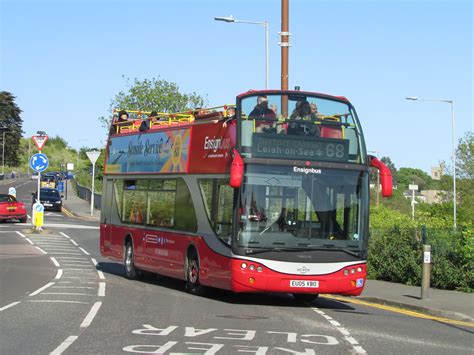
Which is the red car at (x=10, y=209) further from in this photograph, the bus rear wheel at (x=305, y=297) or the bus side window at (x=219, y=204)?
the bus rear wheel at (x=305, y=297)

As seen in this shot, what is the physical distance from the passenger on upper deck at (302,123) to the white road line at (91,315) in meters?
4.55

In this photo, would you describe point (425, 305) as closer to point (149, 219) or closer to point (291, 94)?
point (291, 94)

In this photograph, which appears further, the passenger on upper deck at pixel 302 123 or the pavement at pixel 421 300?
the passenger on upper deck at pixel 302 123

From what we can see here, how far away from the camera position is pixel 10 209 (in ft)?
147

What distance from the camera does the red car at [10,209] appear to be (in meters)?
44.7

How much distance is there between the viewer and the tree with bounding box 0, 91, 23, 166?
528 ft

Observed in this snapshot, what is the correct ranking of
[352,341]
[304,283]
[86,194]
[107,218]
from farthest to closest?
1. [86,194]
2. [107,218]
3. [304,283]
4. [352,341]

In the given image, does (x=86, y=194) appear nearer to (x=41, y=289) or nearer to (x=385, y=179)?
(x=41, y=289)

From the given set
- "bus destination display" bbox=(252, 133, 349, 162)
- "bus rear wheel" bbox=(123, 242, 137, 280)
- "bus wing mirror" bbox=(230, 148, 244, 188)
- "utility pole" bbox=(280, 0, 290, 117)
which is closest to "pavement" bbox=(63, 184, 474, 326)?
"bus destination display" bbox=(252, 133, 349, 162)

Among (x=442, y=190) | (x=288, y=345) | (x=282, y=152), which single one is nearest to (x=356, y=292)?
(x=282, y=152)

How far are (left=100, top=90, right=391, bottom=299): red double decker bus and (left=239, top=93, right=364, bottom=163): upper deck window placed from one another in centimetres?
2

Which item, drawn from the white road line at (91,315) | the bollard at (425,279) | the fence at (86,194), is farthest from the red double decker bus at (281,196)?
the fence at (86,194)

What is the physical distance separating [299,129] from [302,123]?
0.12 metres

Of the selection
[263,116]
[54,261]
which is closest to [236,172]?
[263,116]
